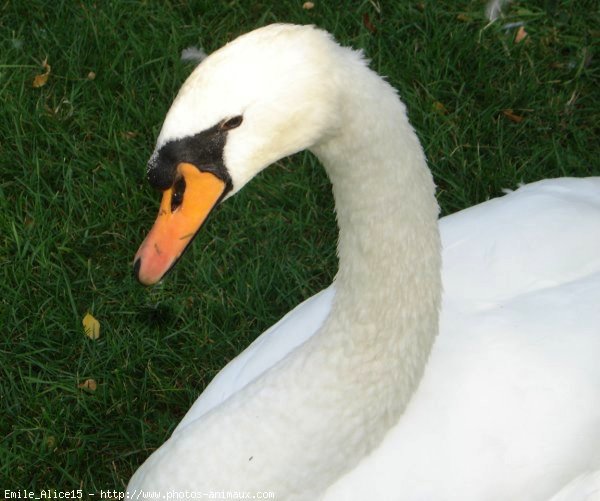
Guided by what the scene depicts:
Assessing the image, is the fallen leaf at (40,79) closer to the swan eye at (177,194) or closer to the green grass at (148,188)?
the green grass at (148,188)

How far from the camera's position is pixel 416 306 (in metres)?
2.15

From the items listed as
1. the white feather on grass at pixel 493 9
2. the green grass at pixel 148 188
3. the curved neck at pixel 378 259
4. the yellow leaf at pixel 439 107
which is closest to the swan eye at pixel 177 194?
the curved neck at pixel 378 259

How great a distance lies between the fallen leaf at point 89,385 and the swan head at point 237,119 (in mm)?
1415

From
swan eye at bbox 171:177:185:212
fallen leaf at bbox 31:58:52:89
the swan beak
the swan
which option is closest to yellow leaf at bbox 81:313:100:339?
the swan

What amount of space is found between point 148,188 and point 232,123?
2007 mm

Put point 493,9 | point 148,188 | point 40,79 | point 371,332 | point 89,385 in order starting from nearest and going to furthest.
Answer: point 371,332
point 89,385
point 148,188
point 40,79
point 493,9

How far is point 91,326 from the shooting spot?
332 cm

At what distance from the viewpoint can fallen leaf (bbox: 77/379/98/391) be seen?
3.17 metres

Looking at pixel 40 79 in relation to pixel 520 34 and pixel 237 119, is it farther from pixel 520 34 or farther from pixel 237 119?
pixel 237 119

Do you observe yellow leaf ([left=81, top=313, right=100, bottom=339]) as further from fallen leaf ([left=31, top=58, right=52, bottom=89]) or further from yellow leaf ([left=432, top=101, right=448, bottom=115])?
yellow leaf ([left=432, top=101, right=448, bottom=115])

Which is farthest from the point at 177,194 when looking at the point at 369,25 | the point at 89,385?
the point at 369,25

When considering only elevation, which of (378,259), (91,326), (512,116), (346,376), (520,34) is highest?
(378,259)

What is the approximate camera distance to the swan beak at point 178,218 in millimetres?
1796

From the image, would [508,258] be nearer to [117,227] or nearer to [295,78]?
[295,78]
